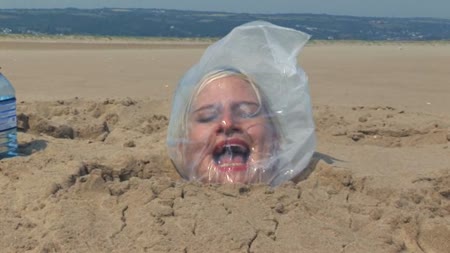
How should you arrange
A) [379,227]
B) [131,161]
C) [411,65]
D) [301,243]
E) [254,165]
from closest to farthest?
[301,243] → [379,227] → [254,165] → [131,161] → [411,65]

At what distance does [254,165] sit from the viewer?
385 centimetres

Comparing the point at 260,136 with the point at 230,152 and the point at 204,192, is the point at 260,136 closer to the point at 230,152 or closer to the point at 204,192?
the point at 230,152

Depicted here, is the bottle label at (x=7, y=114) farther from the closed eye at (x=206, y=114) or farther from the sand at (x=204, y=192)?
the closed eye at (x=206, y=114)

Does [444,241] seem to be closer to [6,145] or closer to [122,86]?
[6,145]

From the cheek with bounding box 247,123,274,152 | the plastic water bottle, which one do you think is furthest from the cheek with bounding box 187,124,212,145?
the plastic water bottle

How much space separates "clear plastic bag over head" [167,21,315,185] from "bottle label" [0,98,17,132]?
2.77 ft

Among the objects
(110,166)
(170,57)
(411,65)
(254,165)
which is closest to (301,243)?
(254,165)

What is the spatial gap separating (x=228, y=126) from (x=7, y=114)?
1.19 metres

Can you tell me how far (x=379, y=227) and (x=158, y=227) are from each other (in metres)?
0.89

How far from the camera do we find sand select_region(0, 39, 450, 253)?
297 cm

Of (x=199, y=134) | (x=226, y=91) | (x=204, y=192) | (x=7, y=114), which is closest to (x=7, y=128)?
(x=7, y=114)

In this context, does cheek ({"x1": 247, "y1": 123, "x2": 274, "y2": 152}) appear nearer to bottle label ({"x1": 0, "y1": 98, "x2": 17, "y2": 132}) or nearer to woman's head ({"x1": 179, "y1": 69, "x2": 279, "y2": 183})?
woman's head ({"x1": 179, "y1": 69, "x2": 279, "y2": 183})

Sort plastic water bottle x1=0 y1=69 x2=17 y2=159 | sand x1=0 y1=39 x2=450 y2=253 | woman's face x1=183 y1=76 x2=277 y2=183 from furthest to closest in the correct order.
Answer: plastic water bottle x1=0 y1=69 x2=17 y2=159, woman's face x1=183 y1=76 x2=277 y2=183, sand x1=0 y1=39 x2=450 y2=253

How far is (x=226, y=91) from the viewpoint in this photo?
13.3 ft
